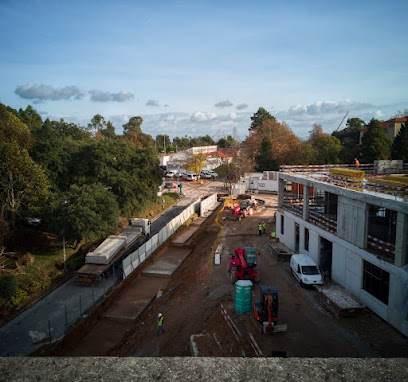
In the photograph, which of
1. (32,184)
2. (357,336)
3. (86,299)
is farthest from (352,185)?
(32,184)

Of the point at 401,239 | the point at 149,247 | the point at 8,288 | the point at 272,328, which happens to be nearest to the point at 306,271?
the point at 272,328

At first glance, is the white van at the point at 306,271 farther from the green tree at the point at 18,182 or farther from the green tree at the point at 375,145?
the green tree at the point at 375,145

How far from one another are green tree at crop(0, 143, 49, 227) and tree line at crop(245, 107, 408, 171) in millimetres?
39103

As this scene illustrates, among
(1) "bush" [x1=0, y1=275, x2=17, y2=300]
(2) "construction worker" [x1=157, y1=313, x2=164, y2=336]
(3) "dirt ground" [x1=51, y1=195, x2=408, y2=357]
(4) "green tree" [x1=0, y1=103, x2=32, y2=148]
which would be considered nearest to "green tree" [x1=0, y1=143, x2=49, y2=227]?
(1) "bush" [x1=0, y1=275, x2=17, y2=300]

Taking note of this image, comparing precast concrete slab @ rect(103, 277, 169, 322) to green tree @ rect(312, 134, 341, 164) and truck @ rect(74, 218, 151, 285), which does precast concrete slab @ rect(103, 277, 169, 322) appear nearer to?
truck @ rect(74, 218, 151, 285)

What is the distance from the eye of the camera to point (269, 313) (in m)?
14.8

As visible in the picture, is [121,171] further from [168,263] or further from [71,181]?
[168,263]

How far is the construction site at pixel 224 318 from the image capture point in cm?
1426

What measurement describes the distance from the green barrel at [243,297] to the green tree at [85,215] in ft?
42.5

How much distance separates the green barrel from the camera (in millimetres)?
16734

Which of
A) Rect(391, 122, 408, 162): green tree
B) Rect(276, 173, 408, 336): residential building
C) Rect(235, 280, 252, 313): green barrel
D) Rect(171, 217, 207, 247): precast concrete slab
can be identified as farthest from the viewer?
Rect(391, 122, 408, 162): green tree

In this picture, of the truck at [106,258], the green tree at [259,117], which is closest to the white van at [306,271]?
the truck at [106,258]

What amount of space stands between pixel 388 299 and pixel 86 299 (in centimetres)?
1675

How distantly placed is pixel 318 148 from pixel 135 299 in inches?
1948
